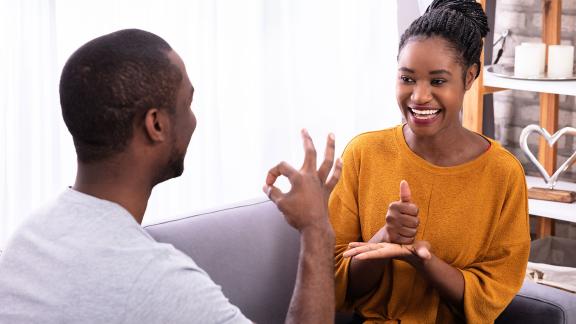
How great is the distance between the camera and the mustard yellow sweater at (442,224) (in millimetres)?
1836

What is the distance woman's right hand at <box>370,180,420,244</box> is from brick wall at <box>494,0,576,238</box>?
65.7 inches

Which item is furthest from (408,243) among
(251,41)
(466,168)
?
(251,41)

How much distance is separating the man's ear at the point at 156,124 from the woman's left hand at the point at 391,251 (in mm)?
558

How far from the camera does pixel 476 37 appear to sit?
187 centimetres

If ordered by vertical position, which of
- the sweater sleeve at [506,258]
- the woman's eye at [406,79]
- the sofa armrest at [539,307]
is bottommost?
the sofa armrest at [539,307]

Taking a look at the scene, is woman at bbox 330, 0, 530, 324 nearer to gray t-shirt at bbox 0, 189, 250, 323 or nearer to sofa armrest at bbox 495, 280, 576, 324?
sofa armrest at bbox 495, 280, 576, 324

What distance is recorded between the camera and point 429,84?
180cm

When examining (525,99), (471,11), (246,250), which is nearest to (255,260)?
(246,250)

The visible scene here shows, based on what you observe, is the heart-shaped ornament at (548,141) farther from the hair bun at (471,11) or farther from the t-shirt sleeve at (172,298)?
the t-shirt sleeve at (172,298)

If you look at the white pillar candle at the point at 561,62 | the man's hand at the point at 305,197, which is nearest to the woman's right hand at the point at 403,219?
the man's hand at the point at 305,197

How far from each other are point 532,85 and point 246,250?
1.34m

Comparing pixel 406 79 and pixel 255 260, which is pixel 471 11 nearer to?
pixel 406 79

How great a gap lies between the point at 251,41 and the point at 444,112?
116 centimetres

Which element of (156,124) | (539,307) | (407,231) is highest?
(156,124)
